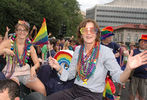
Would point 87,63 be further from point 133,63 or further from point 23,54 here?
point 23,54

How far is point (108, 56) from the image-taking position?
2.32 meters

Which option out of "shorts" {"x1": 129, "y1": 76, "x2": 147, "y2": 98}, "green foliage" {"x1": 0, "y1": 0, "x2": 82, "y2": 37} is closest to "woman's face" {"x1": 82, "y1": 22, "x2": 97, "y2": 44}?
"shorts" {"x1": 129, "y1": 76, "x2": 147, "y2": 98}

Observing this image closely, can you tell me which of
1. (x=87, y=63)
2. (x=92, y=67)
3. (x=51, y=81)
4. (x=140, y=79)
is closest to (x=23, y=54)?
(x=51, y=81)

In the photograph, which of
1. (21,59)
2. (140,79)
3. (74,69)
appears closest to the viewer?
(74,69)

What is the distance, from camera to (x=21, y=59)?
325 cm

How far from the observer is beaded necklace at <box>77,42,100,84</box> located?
2.35 metres

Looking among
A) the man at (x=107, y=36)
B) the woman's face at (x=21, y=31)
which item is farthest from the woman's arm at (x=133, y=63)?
the man at (x=107, y=36)

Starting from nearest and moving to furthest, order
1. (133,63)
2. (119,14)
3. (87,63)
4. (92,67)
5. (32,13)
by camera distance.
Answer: (133,63)
(92,67)
(87,63)
(32,13)
(119,14)

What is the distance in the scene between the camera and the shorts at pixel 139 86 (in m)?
4.06

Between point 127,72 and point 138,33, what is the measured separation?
7460 cm

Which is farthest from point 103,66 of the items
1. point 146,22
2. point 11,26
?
point 146,22

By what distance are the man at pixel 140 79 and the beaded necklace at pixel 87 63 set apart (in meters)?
1.93

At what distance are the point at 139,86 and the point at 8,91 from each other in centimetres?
354

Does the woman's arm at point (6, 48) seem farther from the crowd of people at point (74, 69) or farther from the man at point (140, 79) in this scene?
the man at point (140, 79)
